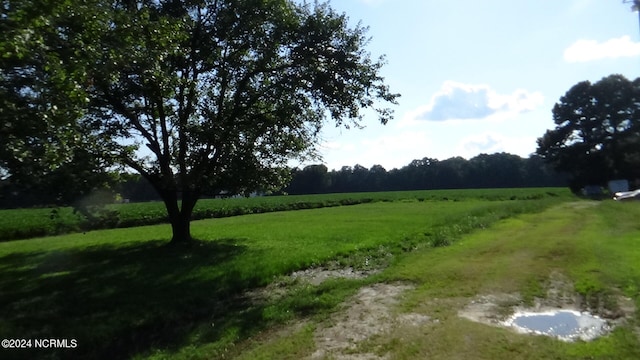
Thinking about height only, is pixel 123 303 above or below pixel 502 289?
above

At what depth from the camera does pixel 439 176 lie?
12606 centimetres

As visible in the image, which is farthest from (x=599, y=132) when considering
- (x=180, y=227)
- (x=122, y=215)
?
(x=180, y=227)

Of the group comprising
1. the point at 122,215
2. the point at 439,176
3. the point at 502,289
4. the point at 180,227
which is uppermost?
the point at 439,176

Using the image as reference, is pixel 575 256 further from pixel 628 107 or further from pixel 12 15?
pixel 628 107

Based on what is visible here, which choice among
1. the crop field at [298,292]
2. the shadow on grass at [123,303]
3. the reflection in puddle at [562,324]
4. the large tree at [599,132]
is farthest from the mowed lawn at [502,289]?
the large tree at [599,132]

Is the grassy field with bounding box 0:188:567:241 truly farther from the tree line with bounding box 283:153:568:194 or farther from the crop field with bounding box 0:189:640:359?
the tree line with bounding box 283:153:568:194

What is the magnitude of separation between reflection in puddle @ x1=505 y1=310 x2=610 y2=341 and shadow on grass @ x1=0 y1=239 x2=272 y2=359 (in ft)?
13.4

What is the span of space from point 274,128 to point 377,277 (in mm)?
6758

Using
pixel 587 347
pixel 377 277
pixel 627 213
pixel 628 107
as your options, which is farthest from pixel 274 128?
pixel 628 107

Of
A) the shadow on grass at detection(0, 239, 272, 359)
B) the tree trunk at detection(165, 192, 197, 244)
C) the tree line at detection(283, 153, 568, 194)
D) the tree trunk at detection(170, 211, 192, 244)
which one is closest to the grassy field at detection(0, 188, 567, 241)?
the shadow on grass at detection(0, 239, 272, 359)

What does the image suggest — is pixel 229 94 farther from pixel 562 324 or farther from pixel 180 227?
pixel 562 324

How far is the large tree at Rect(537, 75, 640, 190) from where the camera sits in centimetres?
6494

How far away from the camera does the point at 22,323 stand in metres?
8.91

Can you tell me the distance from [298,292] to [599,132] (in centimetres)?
6793
